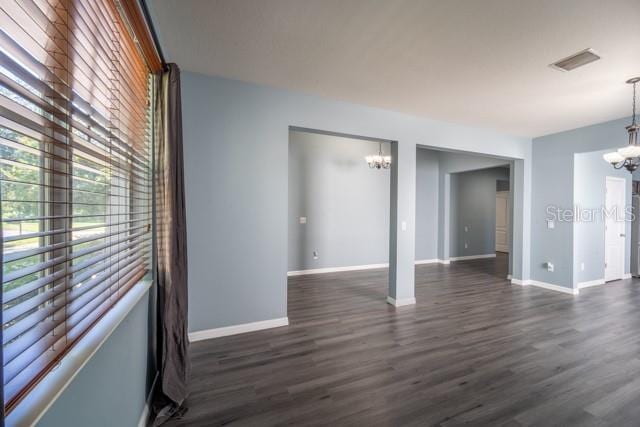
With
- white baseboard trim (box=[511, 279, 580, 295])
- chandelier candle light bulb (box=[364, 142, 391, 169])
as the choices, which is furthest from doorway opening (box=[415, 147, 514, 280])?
chandelier candle light bulb (box=[364, 142, 391, 169])

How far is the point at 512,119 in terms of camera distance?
4336 mm

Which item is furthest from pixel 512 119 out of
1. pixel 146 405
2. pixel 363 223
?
pixel 146 405

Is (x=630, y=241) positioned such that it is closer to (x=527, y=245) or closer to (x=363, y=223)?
(x=527, y=245)

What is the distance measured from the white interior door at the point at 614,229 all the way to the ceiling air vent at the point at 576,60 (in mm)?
4344

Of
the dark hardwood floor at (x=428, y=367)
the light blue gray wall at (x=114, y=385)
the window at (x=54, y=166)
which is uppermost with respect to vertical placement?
the window at (x=54, y=166)

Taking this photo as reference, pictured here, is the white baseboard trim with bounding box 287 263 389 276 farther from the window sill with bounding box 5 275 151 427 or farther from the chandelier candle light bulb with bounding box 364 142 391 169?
the window sill with bounding box 5 275 151 427

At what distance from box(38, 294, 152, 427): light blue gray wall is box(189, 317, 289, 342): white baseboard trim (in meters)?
0.99

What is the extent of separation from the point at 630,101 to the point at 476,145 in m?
1.76

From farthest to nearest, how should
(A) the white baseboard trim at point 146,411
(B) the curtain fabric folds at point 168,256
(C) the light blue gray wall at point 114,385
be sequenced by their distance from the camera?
1. (B) the curtain fabric folds at point 168,256
2. (A) the white baseboard trim at point 146,411
3. (C) the light blue gray wall at point 114,385

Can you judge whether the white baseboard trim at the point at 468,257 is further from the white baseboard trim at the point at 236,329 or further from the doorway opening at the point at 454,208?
the white baseboard trim at the point at 236,329

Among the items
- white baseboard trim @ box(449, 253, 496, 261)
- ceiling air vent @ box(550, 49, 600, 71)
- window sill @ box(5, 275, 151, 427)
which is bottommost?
white baseboard trim @ box(449, 253, 496, 261)

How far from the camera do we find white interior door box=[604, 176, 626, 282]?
18.5ft

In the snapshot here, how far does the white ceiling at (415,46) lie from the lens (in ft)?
6.50

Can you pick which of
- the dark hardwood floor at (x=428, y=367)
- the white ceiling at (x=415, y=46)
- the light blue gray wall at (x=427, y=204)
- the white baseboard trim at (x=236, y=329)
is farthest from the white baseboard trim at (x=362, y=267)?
the white ceiling at (x=415, y=46)
